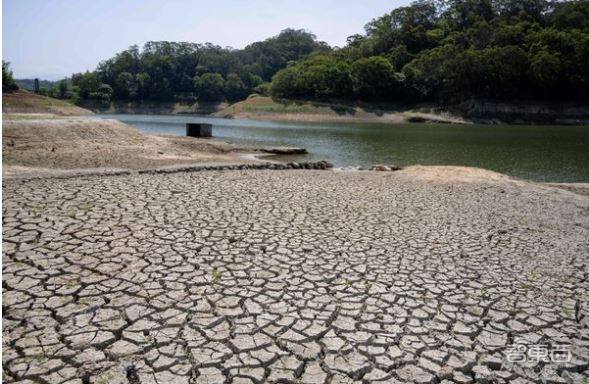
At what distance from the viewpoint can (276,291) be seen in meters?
5.52

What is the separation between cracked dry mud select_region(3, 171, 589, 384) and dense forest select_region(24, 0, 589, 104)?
219ft

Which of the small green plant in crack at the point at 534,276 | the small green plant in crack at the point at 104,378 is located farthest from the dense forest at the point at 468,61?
the small green plant in crack at the point at 104,378

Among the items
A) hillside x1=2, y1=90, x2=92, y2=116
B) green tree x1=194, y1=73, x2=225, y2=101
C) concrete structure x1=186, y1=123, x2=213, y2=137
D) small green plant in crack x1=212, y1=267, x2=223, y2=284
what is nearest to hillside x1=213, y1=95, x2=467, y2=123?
green tree x1=194, y1=73, x2=225, y2=101

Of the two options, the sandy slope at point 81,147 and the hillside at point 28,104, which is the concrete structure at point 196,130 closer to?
the sandy slope at point 81,147

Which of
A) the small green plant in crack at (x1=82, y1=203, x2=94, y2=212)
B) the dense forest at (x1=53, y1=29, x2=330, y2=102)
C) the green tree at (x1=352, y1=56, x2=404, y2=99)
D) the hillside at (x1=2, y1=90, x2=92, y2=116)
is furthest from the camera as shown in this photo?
the dense forest at (x1=53, y1=29, x2=330, y2=102)

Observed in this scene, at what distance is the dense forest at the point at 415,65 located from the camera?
67.1 metres

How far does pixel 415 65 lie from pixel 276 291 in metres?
78.1

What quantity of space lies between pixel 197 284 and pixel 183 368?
1.69 meters

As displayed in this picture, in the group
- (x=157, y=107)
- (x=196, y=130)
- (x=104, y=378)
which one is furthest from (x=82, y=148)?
(x=157, y=107)

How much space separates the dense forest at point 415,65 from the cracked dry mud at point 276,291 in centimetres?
6663

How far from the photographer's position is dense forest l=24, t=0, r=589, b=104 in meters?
67.1

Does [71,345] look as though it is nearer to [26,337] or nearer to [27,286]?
[26,337]

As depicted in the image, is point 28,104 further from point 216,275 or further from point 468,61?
point 468,61

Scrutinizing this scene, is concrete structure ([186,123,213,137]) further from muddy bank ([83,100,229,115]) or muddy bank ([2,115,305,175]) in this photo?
muddy bank ([83,100,229,115])
